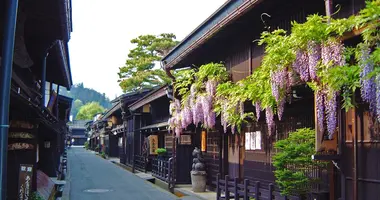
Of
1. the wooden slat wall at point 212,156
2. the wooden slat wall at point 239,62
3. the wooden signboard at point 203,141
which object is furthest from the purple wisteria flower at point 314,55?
the wooden signboard at point 203,141

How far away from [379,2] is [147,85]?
41.8 m

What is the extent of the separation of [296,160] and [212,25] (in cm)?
572

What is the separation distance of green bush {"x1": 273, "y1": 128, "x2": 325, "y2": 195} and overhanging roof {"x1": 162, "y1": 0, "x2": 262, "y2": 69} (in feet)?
10.3

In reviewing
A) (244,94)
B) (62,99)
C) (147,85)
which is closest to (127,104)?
(62,99)

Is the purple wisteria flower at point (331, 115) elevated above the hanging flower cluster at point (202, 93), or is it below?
below

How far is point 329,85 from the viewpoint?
254 inches

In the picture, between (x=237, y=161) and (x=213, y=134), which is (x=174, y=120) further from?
(x=237, y=161)

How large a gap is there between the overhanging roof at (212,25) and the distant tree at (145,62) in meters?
29.4

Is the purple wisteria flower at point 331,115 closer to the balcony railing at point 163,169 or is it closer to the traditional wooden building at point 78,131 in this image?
the balcony railing at point 163,169

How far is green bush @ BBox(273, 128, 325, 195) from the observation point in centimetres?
789

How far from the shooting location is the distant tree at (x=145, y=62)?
150 ft

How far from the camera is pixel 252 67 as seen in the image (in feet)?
38.8

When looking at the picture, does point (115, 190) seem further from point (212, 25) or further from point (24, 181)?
point (24, 181)

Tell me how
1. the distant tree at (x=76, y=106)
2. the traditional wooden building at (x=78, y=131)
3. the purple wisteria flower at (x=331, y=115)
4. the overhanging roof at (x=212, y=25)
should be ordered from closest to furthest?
the purple wisteria flower at (x=331, y=115) → the overhanging roof at (x=212, y=25) → the traditional wooden building at (x=78, y=131) → the distant tree at (x=76, y=106)
